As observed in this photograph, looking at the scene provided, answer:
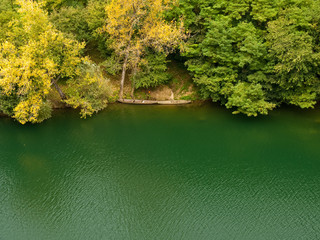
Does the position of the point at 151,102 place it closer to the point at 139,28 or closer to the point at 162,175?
the point at 139,28

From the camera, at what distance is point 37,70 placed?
2873 cm

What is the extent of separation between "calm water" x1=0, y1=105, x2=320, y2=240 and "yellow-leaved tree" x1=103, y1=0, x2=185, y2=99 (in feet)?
19.2

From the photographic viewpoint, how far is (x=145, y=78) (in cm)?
3462

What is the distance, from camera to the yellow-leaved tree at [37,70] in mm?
28109

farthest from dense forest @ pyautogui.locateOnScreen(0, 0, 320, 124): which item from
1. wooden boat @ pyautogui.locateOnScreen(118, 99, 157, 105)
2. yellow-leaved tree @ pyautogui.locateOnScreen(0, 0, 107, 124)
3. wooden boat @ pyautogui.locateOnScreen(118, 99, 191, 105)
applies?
wooden boat @ pyautogui.locateOnScreen(118, 99, 191, 105)

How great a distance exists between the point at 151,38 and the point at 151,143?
10.1 meters

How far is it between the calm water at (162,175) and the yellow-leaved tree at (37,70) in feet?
6.59

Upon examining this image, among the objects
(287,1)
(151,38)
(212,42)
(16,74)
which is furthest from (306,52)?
(16,74)

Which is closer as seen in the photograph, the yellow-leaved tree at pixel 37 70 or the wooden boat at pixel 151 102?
the yellow-leaved tree at pixel 37 70

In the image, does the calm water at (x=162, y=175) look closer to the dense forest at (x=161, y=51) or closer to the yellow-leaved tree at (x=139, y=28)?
the dense forest at (x=161, y=51)

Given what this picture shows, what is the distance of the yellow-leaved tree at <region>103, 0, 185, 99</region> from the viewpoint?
3186 cm

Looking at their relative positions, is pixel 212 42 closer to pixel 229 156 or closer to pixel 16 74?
pixel 229 156

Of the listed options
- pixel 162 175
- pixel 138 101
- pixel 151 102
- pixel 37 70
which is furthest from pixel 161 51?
pixel 162 175

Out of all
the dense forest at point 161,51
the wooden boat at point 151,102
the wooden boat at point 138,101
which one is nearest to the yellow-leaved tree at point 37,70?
the dense forest at point 161,51
